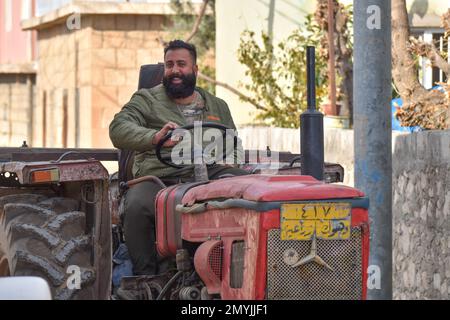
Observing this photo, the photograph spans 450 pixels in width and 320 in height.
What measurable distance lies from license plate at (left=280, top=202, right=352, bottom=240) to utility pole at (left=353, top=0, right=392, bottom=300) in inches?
121

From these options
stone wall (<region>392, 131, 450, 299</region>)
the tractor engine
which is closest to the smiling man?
the tractor engine

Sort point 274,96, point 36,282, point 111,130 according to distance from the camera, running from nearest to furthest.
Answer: point 36,282 < point 111,130 < point 274,96

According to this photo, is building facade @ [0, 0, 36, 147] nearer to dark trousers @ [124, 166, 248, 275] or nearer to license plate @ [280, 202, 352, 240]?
dark trousers @ [124, 166, 248, 275]

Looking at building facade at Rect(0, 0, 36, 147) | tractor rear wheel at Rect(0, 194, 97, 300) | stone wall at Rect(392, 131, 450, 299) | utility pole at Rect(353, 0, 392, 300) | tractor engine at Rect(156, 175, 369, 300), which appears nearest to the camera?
tractor engine at Rect(156, 175, 369, 300)

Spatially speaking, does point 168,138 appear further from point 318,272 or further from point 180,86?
point 318,272

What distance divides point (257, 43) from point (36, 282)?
1673 cm

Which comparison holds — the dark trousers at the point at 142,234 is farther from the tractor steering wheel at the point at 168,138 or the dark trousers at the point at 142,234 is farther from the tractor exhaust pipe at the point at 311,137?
the tractor exhaust pipe at the point at 311,137

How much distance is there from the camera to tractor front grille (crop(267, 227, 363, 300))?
6.38 metres

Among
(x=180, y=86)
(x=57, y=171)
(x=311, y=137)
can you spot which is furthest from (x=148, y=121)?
(x=311, y=137)

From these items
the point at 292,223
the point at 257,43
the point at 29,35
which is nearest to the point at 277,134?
the point at 257,43

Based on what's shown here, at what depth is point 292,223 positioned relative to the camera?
638 centimetres

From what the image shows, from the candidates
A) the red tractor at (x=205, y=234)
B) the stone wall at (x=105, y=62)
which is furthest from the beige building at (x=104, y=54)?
the red tractor at (x=205, y=234)

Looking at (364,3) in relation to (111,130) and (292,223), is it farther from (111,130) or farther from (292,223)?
(292,223)

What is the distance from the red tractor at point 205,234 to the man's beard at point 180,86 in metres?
0.54
